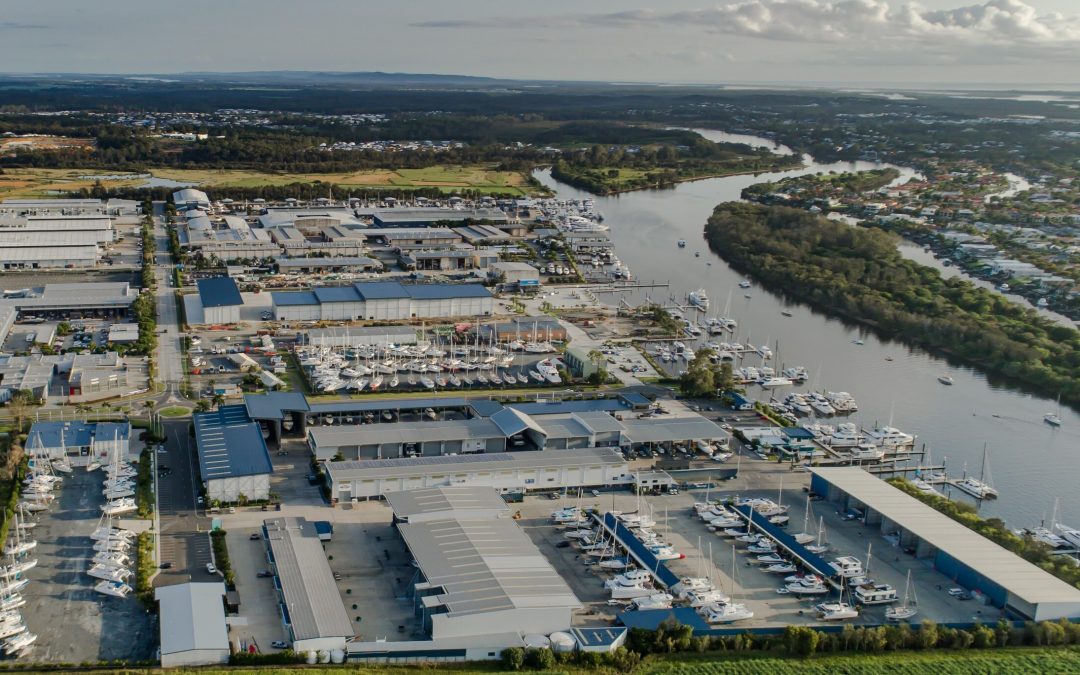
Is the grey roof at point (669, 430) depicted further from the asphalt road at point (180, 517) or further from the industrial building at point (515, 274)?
the industrial building at point (515, 274)

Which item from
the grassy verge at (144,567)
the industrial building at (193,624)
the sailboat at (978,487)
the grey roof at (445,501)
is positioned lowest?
the sailboat at (978,487)

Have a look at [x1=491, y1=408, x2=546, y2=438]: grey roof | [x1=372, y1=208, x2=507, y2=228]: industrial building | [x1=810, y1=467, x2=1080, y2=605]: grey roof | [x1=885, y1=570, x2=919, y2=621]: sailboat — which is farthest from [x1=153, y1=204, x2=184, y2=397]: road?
→ [x1=885, y1=570, x2=919, y2=621]: sailboat

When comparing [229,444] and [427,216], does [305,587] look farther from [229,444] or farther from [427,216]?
[427,216]

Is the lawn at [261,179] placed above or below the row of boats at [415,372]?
above

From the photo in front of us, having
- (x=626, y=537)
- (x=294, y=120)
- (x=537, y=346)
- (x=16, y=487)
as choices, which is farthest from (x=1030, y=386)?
(x=294, y=120)

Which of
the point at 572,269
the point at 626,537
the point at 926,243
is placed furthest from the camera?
the point at 926,243

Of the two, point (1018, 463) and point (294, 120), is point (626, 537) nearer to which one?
point (1018, 463)

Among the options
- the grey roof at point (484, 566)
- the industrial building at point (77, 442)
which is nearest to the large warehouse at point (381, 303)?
the industrial building at point (77, 442)
